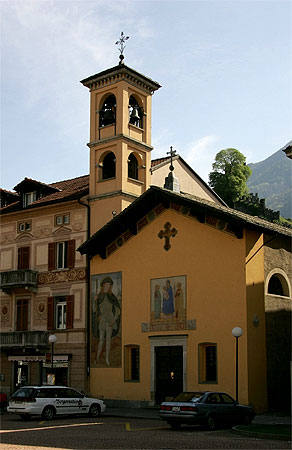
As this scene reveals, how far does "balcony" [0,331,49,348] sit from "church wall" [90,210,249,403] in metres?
4.27

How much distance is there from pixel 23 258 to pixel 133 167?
8784 mm

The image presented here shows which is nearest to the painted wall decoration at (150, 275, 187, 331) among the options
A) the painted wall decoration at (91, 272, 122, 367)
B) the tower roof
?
the painted wall decoration at (91, 272, 122, 367)

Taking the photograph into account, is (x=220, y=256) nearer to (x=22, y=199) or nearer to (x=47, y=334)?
(x=47, y=334)

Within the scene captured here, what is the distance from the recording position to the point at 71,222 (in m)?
37.8

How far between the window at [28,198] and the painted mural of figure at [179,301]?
14373 millimetres

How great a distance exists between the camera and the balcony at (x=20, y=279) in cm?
3856

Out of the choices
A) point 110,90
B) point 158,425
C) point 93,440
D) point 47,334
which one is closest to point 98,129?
point 110,90

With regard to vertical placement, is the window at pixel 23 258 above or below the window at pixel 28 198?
below

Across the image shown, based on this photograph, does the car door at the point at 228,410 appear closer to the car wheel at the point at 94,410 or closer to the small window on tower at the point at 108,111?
the car wheel at the point at 94,410

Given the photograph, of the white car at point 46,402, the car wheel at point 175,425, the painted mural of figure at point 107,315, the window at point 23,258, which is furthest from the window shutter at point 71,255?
the car wheel at point 175,425

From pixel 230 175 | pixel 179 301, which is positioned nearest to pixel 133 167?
pixel 179 301

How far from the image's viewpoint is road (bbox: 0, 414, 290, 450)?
668 inches

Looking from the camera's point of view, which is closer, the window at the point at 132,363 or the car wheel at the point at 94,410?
the car wheel at the point at 94,410

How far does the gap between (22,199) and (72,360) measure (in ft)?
37.4
